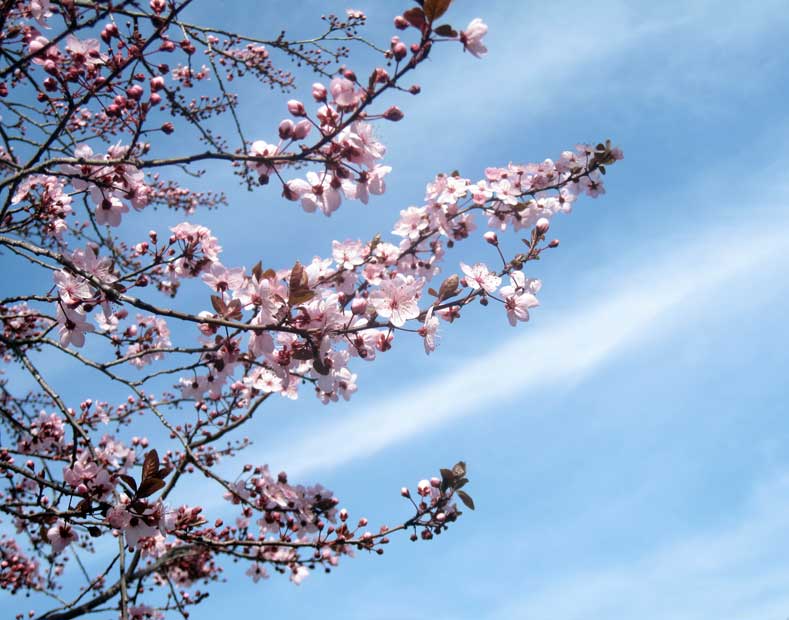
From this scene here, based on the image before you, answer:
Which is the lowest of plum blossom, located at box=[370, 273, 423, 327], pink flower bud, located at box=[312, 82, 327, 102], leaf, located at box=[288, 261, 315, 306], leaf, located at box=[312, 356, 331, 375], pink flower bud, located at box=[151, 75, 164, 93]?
leaf, located at box=[312, 356, 331, 375]

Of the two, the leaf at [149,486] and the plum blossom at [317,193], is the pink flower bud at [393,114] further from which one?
the leaf at [149,486]

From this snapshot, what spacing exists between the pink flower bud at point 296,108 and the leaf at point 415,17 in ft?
1.66

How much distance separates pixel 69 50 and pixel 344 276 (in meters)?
1.60

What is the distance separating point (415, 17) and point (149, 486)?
1.97 metres

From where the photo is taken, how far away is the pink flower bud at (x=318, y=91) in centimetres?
216

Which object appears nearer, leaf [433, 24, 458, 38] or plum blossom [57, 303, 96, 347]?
leaf [433, 24, 458, 38]

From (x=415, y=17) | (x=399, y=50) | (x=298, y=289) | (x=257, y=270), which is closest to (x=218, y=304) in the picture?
(x=257, y=270)

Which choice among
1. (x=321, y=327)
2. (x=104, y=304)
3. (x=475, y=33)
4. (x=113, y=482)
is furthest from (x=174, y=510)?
(x=475, y=33)

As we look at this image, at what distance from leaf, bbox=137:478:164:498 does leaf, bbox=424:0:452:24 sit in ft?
6.38

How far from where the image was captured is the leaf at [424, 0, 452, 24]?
1.91 m

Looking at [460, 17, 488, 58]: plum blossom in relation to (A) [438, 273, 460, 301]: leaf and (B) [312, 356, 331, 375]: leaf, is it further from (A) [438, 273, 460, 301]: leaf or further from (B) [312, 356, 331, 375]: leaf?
(B) [312, 356, 331, 375]: leaf

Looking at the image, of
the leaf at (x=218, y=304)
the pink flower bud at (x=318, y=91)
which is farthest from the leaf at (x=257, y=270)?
the pink flower bud at (x=318, y=91)

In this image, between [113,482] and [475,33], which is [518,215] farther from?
[113,482]

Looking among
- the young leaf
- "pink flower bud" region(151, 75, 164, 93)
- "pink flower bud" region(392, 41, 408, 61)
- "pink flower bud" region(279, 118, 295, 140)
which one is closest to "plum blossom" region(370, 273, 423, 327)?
"pink flower bud" region(279, 118, 295, 140)
